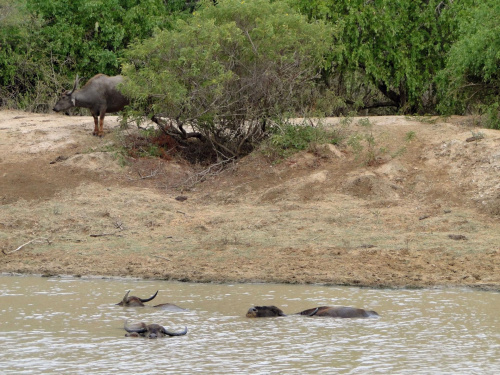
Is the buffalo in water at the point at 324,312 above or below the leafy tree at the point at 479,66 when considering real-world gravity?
below

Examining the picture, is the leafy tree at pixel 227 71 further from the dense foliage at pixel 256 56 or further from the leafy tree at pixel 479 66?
the leafy tree at pixel 479 66

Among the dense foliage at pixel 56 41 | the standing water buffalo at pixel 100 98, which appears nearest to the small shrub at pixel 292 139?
the standing water buffalo at pixel 100 98

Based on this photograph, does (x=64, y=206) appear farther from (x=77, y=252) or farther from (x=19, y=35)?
(x=19, y=35)

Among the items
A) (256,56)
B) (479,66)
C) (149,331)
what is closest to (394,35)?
(479,66)

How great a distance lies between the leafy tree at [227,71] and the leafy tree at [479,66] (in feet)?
7.68

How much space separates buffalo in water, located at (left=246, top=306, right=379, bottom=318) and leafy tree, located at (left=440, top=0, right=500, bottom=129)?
7.16 metres

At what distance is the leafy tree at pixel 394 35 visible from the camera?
1717cm

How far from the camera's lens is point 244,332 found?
697cm

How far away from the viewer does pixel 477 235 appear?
10.1 m

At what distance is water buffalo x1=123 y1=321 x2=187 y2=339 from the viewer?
Answer: 22.0 ft

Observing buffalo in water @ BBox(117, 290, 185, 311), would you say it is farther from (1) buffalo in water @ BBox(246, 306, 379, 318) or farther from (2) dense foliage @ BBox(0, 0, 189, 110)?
(2) dense foliage @ BBox(0, 0, 189, 110)

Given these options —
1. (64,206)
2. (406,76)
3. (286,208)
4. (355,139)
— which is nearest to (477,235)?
(286,208)

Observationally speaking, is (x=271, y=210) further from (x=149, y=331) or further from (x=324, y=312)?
(x=149, y=331)

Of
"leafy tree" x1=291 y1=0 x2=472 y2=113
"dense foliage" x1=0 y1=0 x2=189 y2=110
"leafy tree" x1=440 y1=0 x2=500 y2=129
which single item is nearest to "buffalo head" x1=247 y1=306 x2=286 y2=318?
"leafy tree" x1=440 y1=0 x2=500 y2=129
